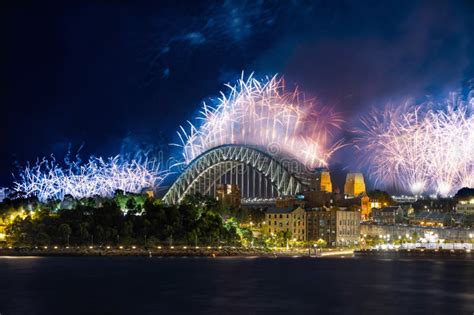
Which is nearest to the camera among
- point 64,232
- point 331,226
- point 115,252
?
point 115,252

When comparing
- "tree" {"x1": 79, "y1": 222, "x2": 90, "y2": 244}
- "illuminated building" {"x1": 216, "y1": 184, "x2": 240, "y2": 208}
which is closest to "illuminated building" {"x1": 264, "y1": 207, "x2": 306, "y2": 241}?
"illuminated building" {"x1": 216, "y1": 184, "x2": 240, "y2": 208}

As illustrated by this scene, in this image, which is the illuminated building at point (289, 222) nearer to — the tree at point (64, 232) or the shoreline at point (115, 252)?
the shoreline at point (115, 252)

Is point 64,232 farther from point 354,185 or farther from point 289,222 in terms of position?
point 354,185

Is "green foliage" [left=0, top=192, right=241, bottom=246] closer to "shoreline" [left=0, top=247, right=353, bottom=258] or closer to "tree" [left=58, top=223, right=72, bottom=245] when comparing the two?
"tree" [left=58, top=223, right=72, bottom=245]

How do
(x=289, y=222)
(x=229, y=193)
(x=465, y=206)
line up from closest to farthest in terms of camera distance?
(x=289, y=222) → (x=229, y=193) → (x=465, y=206)

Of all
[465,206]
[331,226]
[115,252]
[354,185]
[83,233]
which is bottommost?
[115,252]

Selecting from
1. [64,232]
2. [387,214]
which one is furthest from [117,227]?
[387,214]
